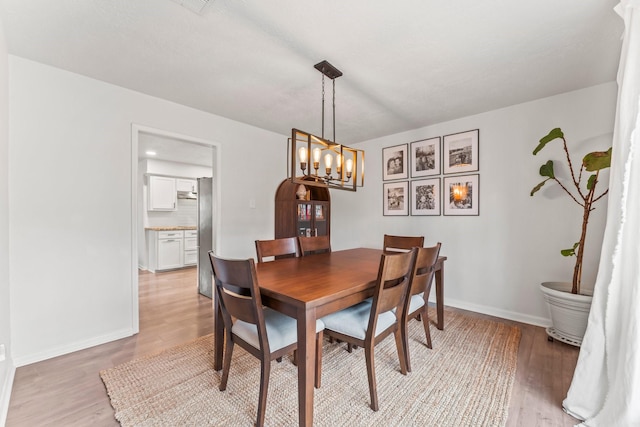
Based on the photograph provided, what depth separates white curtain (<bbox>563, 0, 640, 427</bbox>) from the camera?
4.24 feet

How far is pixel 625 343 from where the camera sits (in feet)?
4.36

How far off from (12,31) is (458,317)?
4.33m

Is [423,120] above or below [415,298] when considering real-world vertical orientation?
above

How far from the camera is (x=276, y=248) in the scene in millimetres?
2496

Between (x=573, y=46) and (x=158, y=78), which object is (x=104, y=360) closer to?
(x=158, y=78)

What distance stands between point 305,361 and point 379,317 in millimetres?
623

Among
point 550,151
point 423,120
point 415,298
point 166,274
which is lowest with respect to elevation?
point 166,274

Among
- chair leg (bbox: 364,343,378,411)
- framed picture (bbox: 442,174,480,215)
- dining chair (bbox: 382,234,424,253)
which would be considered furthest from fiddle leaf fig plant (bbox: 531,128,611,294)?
chair leg (bbox: 364,343,378,411)

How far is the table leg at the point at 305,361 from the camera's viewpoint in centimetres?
128

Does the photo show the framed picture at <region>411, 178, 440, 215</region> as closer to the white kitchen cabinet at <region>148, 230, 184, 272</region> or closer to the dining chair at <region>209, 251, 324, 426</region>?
the dining chair at <region>209, 251, 324, 426</region>

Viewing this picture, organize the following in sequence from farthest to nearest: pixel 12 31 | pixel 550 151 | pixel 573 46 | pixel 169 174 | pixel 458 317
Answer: pixel 169 174 < pixel 458 317 < pixel 550 151 < pixel 573 46 < pixel 12 31

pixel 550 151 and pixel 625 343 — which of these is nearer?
pixel 625 343

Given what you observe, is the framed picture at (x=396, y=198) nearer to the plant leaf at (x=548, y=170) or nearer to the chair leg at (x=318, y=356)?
the plant leaf at (x=548, y=170)

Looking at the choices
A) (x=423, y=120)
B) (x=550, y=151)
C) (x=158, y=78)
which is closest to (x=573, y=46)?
(x=550, y=151)
